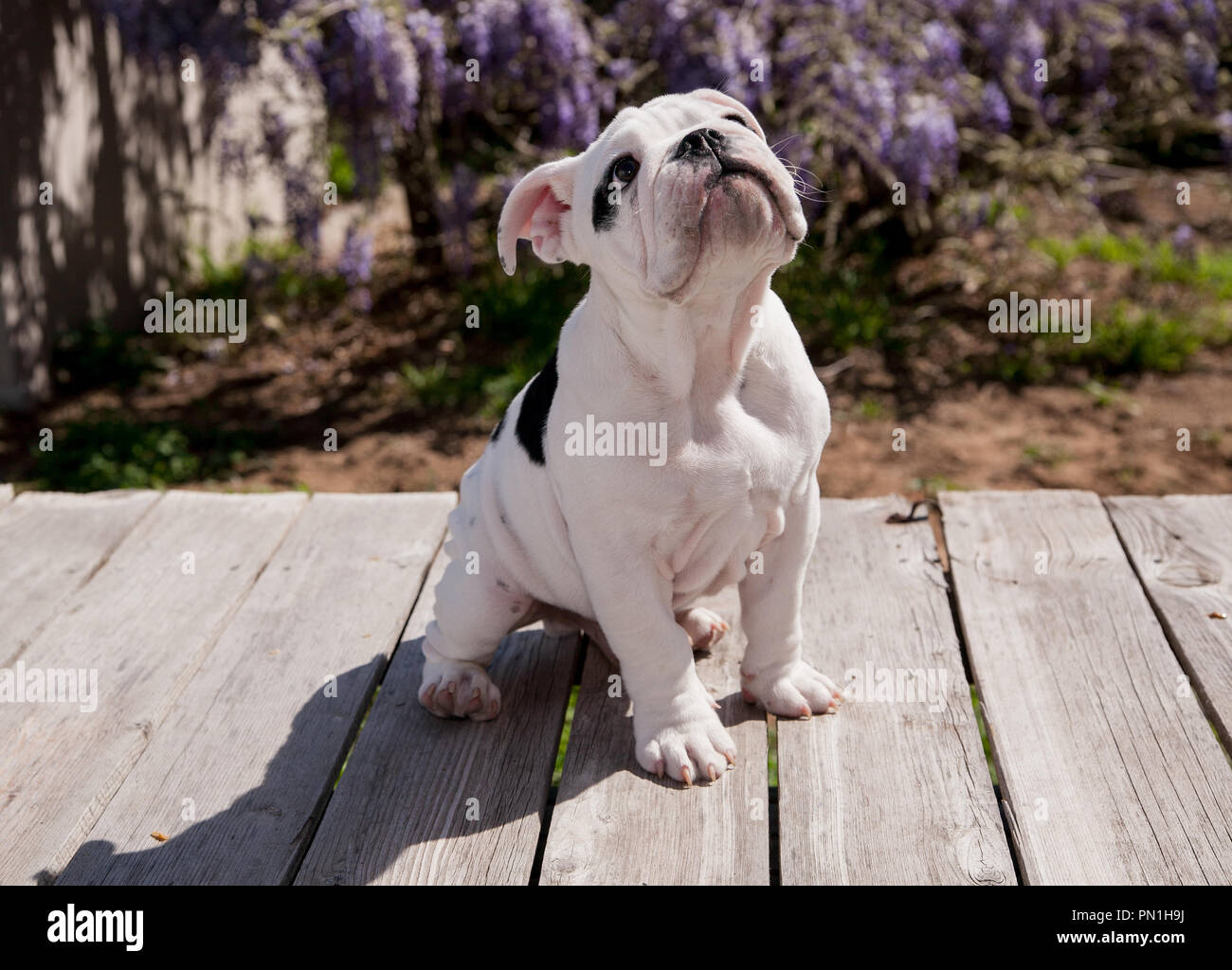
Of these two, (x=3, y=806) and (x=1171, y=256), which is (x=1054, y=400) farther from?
(x=3, y=806)

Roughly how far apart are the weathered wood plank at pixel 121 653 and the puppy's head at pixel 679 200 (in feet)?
4.63

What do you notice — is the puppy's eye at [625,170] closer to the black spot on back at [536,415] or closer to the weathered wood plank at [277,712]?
the black spot on back at [536,415]

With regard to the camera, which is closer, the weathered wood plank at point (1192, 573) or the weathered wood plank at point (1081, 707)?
the weathered wood plank at point (1081, 707)

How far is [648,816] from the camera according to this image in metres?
2.60

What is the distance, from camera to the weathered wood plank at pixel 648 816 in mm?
2449

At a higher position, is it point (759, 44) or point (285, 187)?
point (759, 44)

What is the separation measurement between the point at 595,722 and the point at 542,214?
113cm

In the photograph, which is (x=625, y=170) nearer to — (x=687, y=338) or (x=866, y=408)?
(x=687, y=338)

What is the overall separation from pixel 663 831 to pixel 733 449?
761mm

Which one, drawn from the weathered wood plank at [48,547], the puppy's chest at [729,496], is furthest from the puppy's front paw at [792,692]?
the weathered wood plank at [48,547]

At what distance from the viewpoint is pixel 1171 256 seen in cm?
673

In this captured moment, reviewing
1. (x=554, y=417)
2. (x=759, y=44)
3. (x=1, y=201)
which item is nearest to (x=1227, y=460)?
(x=759, y=44)

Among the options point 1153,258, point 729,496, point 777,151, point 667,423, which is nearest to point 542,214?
point 667,423
